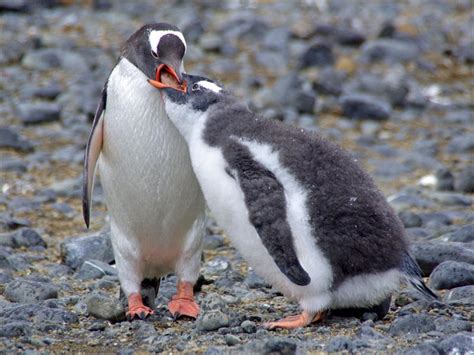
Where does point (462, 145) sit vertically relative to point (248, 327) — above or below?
below

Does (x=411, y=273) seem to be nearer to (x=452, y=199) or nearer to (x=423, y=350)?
(x=423, y=350)

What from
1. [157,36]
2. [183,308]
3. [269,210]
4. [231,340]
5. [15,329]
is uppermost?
[157,36]

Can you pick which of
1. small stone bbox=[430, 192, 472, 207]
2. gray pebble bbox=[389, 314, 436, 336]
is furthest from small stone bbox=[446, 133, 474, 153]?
gray pebble bbox=[389, 314, 436, 336]

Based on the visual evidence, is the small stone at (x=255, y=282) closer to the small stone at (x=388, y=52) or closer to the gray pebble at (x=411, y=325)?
the gray pebble at (x=411, y=325)

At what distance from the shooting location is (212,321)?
14.4 ft

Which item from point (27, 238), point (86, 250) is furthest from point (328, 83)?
point (86, 250)

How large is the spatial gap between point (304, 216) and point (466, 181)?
3.85 m

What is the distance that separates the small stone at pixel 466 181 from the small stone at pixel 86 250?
9.69ft

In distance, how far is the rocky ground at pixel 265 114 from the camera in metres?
4.38

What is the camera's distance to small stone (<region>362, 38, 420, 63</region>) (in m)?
11.7

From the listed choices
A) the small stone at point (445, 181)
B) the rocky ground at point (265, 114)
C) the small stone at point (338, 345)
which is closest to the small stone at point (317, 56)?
the rocky ground at point (265, 114)

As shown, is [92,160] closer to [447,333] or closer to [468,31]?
[447,333]

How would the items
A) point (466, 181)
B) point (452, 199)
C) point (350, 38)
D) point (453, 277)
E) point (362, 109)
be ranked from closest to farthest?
point (453, 277)
point (452, 199)
point (466, 181)
point (362, 109)
point (350, 38)

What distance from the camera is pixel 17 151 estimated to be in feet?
28.4
